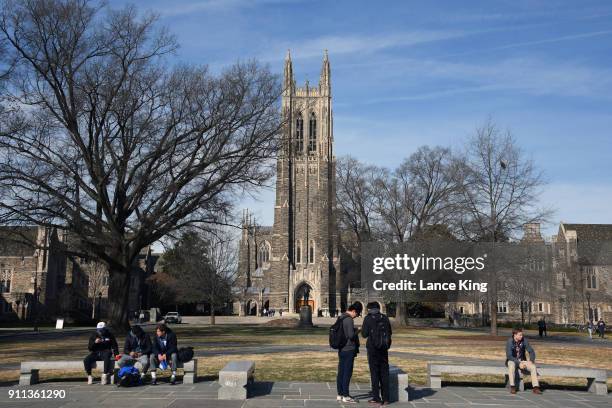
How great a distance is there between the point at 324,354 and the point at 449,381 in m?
6.70

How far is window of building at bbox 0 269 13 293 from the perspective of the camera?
214 feet

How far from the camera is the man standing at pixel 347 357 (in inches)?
405

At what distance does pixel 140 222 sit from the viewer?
2905cm

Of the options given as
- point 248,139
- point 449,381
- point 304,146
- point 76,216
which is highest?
point 304,146

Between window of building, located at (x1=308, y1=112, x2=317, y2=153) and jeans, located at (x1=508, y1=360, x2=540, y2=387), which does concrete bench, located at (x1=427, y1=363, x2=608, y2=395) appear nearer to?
jeans, located at (x1=508, y1=360, x2=540, y2=387)

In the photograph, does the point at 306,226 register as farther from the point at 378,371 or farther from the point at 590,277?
the point at 378,371

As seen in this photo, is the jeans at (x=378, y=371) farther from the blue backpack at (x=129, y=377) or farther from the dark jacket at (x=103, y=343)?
the dark jacket at (x=103, y=343)

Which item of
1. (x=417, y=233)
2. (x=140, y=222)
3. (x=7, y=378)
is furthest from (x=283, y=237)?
(x=7, y=378)

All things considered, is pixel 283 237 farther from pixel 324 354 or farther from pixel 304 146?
pixel 324 354

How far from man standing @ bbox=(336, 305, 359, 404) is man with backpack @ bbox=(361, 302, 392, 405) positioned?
25 centimetres

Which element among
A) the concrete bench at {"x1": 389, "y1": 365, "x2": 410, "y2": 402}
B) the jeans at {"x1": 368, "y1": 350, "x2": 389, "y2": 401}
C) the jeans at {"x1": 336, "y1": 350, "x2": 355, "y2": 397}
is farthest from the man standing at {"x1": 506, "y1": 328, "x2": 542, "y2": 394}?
the jeans at {"x1": 336, "y1": 350, "x2": 355, "y2": 397}

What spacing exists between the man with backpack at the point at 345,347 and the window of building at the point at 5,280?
63.4 m

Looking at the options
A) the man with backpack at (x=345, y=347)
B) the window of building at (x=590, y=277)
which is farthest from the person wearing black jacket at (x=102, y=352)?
the window of building at (x=590, y=277)

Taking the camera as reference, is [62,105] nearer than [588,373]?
No
